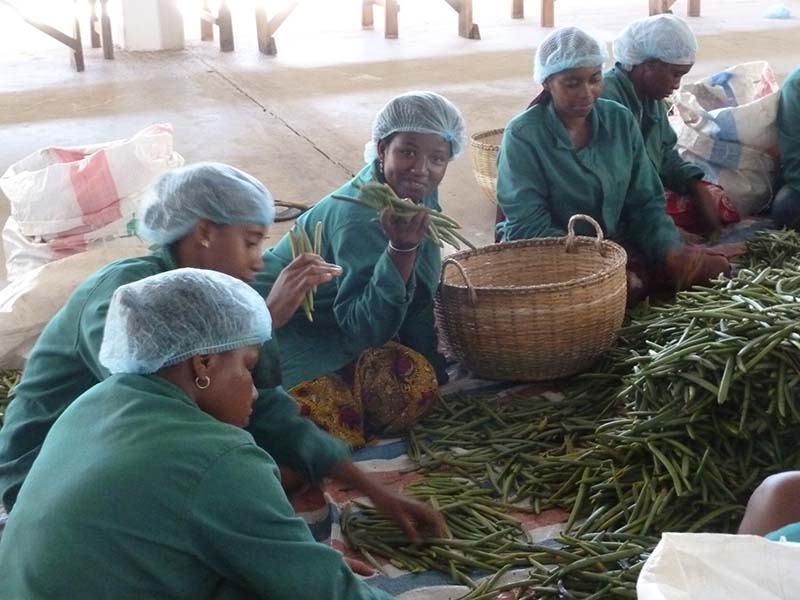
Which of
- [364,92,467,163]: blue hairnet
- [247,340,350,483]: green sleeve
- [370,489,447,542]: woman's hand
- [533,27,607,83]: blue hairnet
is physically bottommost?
[370,489,447,542]: woman's hand

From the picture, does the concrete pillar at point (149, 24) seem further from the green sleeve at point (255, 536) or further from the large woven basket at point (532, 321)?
the green sleeve at point (255, 536)

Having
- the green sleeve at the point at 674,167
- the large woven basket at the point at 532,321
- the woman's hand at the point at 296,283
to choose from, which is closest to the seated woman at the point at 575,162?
the large woven basket at the point at 532,321

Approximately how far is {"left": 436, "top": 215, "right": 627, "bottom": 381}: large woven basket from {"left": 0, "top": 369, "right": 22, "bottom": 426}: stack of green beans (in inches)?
56.2

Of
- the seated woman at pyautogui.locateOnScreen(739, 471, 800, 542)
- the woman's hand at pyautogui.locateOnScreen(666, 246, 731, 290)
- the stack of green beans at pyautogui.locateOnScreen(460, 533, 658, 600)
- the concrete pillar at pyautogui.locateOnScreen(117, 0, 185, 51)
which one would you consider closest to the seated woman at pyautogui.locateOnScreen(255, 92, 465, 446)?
the stack of green beans at pyautogui.locateOnScreen(460, 533, 658, 600)

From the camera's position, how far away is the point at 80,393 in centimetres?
257

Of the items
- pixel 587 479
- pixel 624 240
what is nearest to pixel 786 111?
pixel 624 240

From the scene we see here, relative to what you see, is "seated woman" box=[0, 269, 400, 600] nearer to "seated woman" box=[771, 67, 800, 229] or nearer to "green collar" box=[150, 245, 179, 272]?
"green collar" box=[150, 245, 179, 272]

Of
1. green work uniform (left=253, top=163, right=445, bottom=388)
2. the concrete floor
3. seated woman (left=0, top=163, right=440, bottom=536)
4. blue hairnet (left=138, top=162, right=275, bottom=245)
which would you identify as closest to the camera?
seated woman (left=0, top=163, right=440, bottom=536)

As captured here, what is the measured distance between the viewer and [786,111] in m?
5.06

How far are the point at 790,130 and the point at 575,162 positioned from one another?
4.59 feet

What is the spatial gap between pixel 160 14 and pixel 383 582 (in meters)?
8.82

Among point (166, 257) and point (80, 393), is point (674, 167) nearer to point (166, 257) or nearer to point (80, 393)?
point (166, 257)

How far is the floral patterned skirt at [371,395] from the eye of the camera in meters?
3.40

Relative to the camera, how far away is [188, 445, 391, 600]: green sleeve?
179 cm
